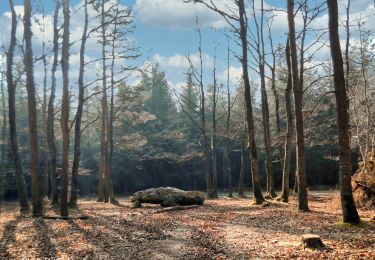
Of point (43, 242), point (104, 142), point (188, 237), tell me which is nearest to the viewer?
point (43, 242)

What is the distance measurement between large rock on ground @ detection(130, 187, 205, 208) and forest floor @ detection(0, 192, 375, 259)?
583cm

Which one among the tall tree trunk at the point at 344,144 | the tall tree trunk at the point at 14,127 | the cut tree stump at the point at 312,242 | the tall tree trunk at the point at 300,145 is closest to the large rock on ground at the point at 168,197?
the tall tree trunk at the point at 14,127

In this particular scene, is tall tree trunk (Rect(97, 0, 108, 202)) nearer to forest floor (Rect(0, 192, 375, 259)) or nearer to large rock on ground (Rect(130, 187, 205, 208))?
large rock on ground (Rect(130, 187, 205, 208))

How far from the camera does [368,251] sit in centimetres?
A: 841

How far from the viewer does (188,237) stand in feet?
37.2

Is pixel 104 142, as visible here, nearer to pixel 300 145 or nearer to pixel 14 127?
pixel 14 127

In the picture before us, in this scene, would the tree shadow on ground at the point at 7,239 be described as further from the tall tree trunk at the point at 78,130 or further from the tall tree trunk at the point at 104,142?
the tall tree trunk at the point at 104,142

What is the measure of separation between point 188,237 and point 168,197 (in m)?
10.6

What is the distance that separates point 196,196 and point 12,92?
11359mm

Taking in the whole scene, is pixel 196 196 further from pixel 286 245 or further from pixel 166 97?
pixel 166 97

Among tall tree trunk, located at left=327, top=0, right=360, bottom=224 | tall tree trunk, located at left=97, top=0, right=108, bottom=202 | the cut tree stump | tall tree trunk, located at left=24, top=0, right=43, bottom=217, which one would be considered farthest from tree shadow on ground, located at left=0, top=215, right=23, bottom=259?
tall tree trunk, located at left=97, top=0, right=108, bottom=202

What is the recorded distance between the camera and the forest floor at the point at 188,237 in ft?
29.9

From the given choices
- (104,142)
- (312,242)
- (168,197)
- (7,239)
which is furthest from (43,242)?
(104,142)

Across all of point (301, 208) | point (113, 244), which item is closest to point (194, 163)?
point (301, 208)
